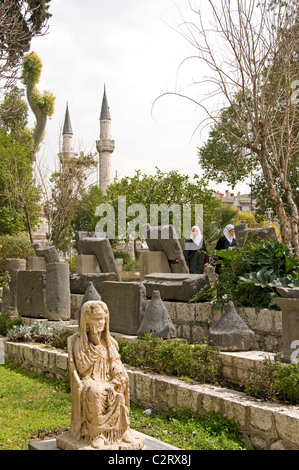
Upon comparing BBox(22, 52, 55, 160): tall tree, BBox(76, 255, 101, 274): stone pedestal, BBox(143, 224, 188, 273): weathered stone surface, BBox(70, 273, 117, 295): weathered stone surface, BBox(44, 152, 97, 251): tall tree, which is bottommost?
BBox(70, 273, 117, 295): weathered stone surface

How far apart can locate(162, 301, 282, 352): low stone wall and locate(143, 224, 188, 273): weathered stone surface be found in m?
2.24

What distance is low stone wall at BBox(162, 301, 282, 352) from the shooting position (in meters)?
7.58

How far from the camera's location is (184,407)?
6281 mm

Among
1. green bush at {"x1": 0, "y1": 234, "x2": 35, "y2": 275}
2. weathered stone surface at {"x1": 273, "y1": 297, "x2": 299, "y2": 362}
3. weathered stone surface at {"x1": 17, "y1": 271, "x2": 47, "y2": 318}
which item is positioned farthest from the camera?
green bush at {"x1": 0, "y1": 234, "x2": 35, "y2": 275}

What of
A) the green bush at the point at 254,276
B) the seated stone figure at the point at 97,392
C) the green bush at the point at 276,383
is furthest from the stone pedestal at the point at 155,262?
the seated stone figure at the point at 97,392

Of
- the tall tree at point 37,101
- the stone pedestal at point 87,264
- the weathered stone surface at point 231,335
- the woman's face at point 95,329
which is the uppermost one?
the tall tree at point 37,101

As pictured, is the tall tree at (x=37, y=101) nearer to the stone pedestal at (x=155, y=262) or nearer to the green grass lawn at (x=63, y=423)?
the stone pedestal at (x=155, y=262)

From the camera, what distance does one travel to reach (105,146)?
51844mm

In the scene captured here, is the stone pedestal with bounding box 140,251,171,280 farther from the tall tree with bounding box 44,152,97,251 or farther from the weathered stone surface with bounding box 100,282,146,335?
the tall tree with bounding box 44,152,97,251

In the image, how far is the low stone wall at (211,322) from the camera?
7578mm

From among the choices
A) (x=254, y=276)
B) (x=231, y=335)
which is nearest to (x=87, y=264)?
(x=254, y=276)

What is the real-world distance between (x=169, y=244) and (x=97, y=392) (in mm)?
6878

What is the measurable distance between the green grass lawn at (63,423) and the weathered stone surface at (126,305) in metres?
1.52

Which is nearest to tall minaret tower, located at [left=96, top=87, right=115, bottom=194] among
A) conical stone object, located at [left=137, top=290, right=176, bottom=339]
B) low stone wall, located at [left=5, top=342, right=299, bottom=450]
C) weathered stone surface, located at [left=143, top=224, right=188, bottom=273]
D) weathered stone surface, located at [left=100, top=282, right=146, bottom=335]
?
weathered stone surface, located at [left=143, top=224, right=188, bottom=273]
